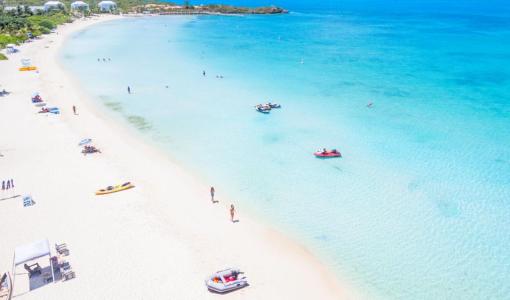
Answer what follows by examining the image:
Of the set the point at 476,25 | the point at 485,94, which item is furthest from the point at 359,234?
the point at 476,25

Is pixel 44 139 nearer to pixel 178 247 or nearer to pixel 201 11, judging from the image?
pixel 178 247

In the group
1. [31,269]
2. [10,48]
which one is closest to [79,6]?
[10,48]

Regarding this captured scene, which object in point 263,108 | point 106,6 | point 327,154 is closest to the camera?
point 327,154

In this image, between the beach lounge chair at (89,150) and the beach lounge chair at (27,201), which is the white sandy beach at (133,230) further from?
the beach lounge chair at (89,150)

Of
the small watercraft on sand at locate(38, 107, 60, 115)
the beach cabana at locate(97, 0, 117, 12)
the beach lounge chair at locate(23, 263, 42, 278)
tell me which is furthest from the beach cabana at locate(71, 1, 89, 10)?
the beach lounge chair at locate(23, 263, 42, 278)

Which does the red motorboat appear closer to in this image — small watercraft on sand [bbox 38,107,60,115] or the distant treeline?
small watercraft on sand [bbox 38,107,60,115]

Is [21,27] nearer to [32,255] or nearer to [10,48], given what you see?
[10,48]
